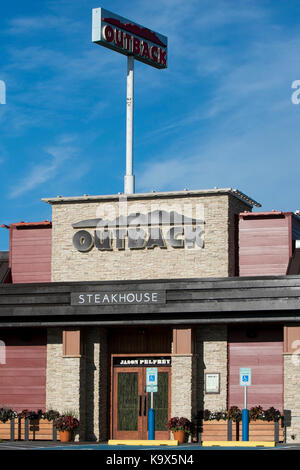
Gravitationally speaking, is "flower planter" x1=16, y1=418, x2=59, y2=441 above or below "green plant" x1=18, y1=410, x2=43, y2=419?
below

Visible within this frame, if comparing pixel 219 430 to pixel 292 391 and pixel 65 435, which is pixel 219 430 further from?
pixel 65 435

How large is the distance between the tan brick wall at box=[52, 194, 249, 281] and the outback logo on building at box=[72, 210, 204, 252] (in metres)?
0.23

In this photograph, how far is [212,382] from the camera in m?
40.7

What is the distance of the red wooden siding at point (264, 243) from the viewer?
41.2 metres

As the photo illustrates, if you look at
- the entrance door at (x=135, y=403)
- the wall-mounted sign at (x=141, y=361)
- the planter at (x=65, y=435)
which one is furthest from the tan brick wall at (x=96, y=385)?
the planter at (x=65, y=435)

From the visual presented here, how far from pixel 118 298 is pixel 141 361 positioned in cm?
343

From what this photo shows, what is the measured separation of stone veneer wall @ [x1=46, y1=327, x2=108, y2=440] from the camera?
136ft

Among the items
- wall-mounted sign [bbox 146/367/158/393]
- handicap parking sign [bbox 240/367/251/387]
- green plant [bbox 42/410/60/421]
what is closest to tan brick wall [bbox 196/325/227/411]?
handicap parking sign [bbox 240/367/251/387]

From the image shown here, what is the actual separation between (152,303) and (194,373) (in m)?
3.56

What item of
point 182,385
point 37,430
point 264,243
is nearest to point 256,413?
point 182,385

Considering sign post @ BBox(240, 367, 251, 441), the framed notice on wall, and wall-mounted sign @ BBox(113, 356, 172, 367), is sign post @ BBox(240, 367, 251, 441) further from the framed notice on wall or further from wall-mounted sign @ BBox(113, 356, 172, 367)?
wall-mounted sign @ BBox(113, 356, 172, 367)

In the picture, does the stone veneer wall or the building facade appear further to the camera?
the stone veneer wall

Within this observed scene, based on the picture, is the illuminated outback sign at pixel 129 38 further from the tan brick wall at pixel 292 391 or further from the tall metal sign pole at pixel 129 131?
the tan brick wall at pixel 292 391

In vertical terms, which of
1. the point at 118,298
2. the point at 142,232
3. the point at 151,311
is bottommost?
the point at 151,311
